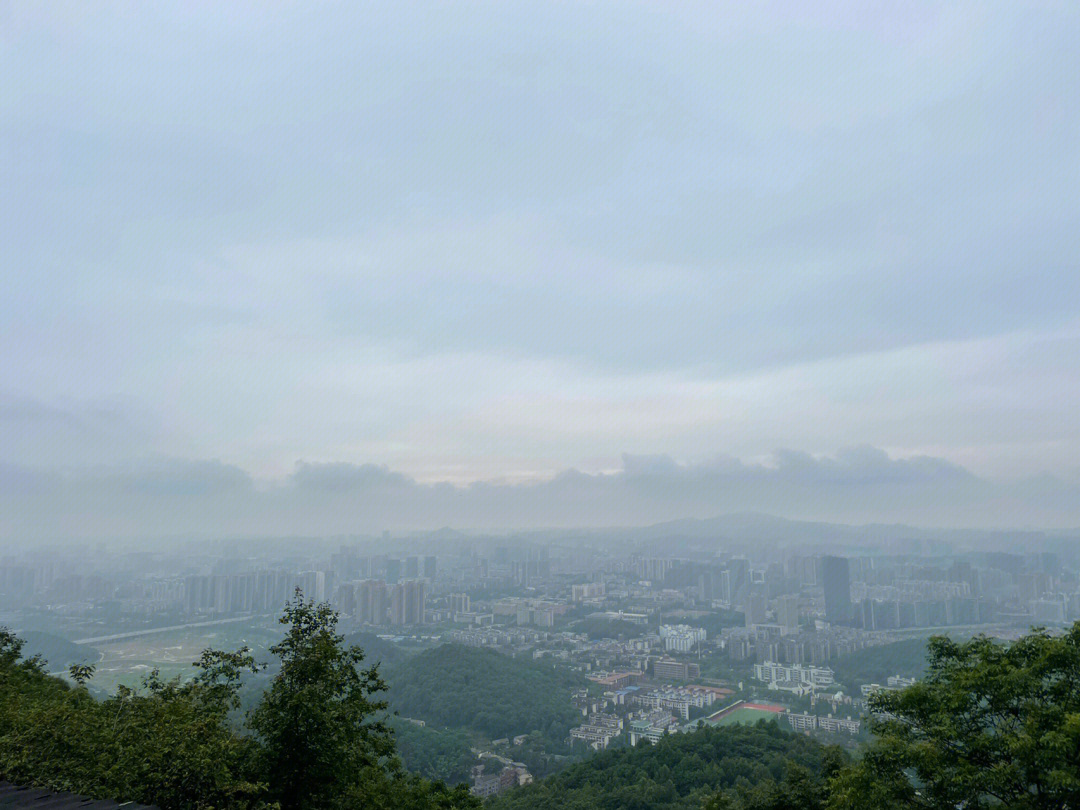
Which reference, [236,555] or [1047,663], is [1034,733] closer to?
[1047,663]

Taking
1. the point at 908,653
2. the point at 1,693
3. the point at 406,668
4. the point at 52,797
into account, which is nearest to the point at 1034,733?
the point at 52,797

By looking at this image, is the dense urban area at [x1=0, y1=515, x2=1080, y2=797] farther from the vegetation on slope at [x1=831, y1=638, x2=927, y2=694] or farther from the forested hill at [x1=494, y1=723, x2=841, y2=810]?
the forested hill at [x1=494, y1=723, x2=841, y2=810]

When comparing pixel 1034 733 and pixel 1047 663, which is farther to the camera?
pixel 1047 663

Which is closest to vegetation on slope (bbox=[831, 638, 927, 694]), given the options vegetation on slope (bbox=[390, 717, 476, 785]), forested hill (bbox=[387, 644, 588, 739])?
forested hill (bbox=[387, 644, 588, 739])

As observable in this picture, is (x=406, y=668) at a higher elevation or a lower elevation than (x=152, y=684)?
lower

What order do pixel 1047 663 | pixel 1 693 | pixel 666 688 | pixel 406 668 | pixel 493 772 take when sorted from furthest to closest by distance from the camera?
pixel 666 688 → pixel 406 668 → pixel 493 772 → pixel 1 693 → pixel 1047 663

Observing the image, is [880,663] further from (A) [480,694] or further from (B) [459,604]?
(B) [459,604]

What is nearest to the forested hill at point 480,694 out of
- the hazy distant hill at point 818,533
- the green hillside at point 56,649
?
the green hillside at point 56,649

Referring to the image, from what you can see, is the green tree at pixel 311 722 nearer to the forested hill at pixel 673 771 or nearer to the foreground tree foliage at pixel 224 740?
the foreground tree foliage at pixel 224 740
